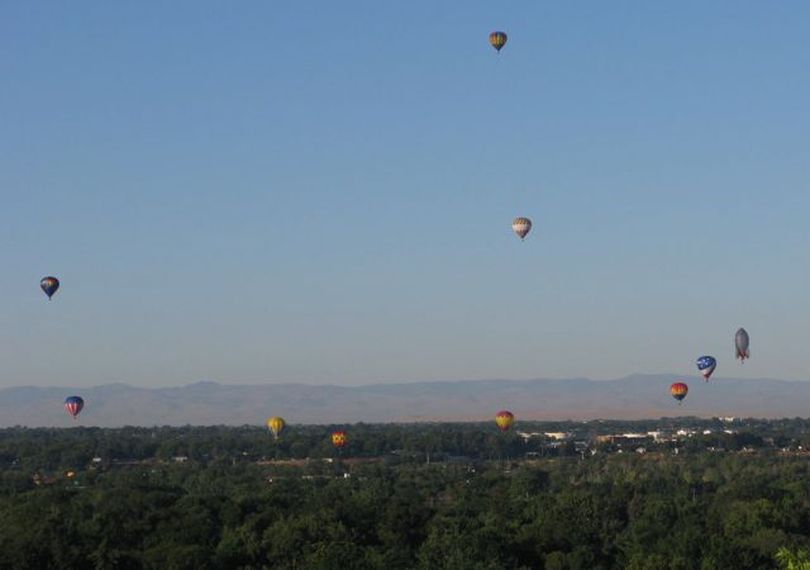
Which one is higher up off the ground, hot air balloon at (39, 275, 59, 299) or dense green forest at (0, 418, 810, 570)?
hot air balloon at (39, 275, 59, 299)

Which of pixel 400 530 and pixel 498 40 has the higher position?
pixel 498 40

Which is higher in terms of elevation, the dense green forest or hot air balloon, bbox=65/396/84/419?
hot air balloon, bbox=65/396/84/419

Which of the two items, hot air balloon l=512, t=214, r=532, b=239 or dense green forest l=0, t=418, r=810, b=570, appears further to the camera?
hot air balloon l=512, t=214, r=532, b=239

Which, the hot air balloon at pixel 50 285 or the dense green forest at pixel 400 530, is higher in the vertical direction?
the hot air balloon at pixel 50 285

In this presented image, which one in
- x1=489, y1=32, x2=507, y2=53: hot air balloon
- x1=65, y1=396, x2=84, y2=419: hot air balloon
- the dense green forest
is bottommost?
the dense green forest

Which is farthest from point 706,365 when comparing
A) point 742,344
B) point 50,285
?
point 50,285

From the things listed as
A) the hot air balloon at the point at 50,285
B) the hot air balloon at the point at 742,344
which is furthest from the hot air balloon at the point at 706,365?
the hot air balloon at the point at 50,285

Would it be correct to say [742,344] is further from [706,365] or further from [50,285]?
[50,285]

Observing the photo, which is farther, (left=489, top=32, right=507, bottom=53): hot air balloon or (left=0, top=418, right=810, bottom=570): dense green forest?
(left=489, top=32, right=507, bottom=53): hot air balloon

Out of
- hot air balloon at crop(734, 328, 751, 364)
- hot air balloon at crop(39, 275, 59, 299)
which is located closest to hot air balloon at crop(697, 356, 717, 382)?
hot air balloon at crop(734, 328, 751, 364)

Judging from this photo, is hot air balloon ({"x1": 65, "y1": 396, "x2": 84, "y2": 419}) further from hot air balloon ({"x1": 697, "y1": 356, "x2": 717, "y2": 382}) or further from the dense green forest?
hot air balloon ({"x1": 697, "y1": 356, "x2": 717, "y2": 382})

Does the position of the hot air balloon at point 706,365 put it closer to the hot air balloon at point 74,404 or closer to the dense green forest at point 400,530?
the dense green forest at point 400,530

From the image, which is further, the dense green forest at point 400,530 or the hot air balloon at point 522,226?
the hot air balloon at point 522,226
